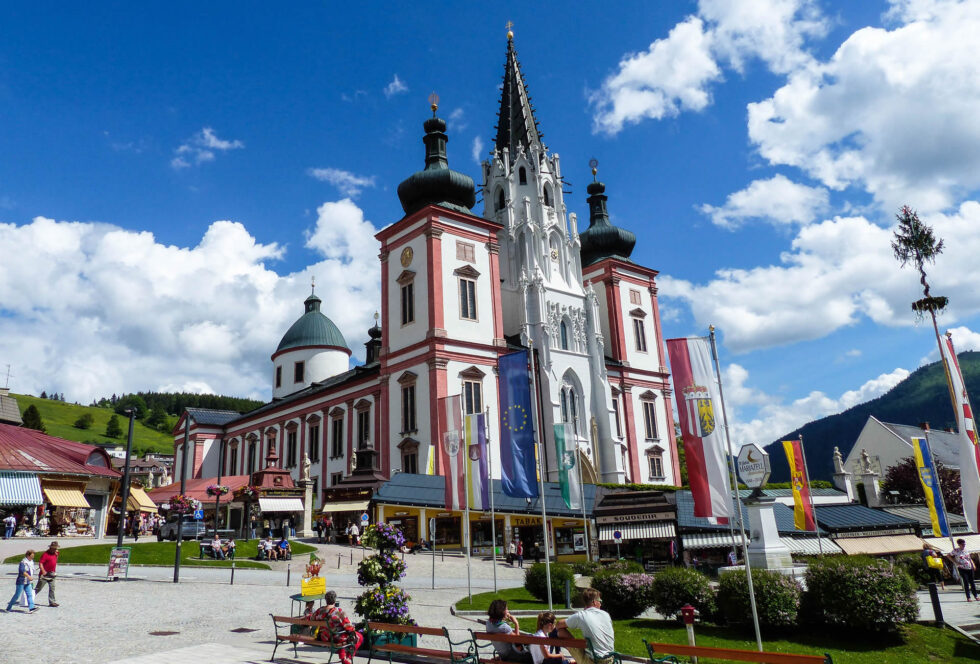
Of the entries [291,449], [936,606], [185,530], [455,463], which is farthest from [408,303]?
[936,606]

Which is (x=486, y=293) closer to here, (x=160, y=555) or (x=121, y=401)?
(x=160, y=555)

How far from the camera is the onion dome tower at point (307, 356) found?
7281 centimetres

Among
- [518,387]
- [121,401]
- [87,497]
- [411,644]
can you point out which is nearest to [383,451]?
[87,497]

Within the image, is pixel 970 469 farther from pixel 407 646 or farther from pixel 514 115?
pixel 514 115

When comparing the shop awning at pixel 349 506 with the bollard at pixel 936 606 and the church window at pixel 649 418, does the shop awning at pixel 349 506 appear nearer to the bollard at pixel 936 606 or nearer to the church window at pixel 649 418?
the bollard at pixel 936 606

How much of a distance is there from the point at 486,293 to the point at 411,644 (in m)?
36.5

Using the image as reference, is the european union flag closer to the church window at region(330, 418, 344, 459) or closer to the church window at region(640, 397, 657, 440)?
the church window at region(330, 418, 344, 459)

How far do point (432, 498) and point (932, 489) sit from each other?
21.9 metres

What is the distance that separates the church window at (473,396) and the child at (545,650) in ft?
116

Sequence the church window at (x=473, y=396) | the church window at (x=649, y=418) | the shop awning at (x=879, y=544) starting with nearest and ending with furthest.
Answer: the shop awning at (x=879, y=544)
the church window at (x=473, y=396)
the church window at (x=649, y=418)

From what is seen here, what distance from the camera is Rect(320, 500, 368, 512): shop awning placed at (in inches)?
1435

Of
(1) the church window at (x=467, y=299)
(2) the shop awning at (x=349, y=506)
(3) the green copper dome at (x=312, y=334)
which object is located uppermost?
(3) the green copper dome at (x=312, y=334)

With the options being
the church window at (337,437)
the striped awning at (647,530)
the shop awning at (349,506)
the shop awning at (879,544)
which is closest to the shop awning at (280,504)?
the shop awning at (349,506)

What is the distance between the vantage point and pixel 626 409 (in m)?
55.4
